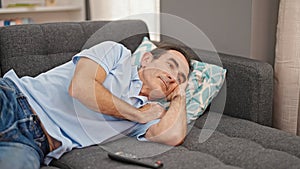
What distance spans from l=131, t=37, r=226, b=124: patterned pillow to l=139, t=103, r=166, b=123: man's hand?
161 mm

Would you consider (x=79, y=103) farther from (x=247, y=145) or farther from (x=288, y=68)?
(x=288, y=68)

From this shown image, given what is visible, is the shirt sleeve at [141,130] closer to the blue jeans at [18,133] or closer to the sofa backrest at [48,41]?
the blue jeans at [18,133]

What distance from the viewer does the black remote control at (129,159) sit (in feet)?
4.26

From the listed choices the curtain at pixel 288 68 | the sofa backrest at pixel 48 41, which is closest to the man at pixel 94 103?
the sofa backrest at pixel 48 41

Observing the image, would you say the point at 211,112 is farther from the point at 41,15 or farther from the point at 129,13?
the point at 41,15

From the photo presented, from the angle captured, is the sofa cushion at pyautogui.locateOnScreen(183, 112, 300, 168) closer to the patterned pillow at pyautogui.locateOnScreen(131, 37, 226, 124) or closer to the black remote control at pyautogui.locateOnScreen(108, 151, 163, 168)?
the patterned pillow at pyautogui.locateOnScreen(131, 37, 226, 124)

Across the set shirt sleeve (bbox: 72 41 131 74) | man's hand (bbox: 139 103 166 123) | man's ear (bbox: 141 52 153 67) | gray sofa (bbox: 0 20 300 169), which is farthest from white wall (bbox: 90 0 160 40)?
man's hand (bbox: 139 103 166 123)

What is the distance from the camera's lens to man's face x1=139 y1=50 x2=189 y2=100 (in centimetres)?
160

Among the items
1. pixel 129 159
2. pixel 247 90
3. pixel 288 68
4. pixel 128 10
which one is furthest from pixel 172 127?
pixel 128 10

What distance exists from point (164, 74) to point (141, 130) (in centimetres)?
22

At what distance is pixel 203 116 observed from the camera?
5.99ft

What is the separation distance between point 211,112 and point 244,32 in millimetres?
407

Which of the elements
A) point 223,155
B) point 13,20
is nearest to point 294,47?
point 223,155

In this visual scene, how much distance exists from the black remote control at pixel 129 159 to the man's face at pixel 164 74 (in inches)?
12.4
